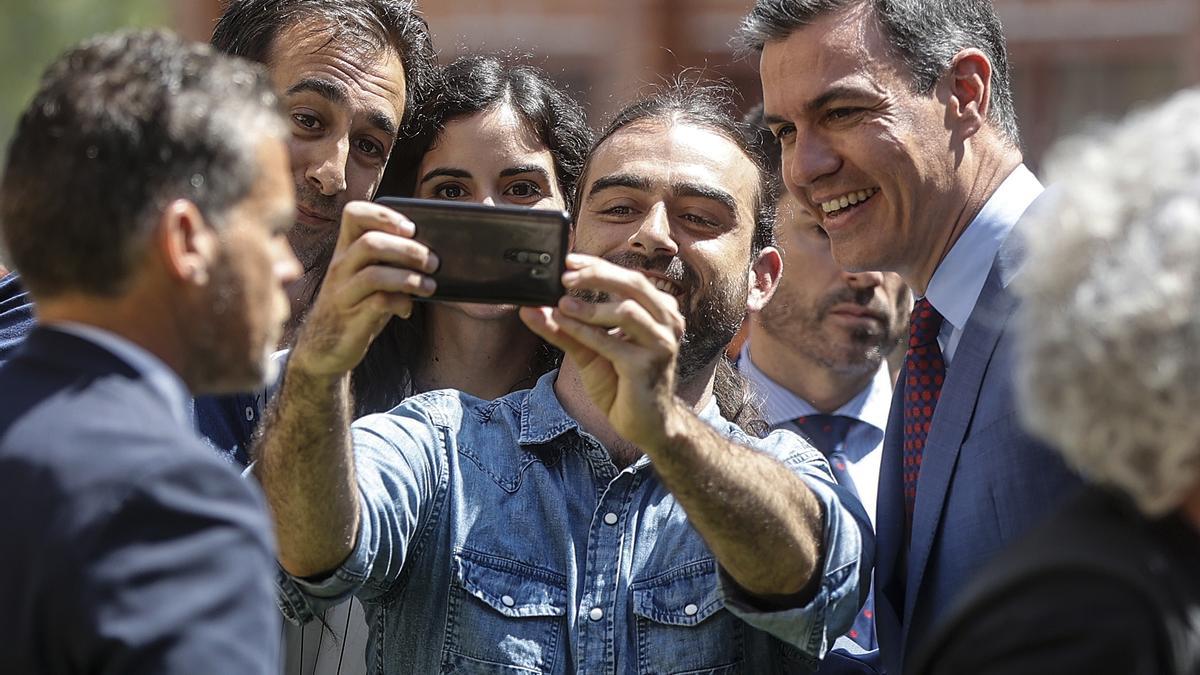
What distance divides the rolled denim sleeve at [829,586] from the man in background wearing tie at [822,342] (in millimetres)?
1408

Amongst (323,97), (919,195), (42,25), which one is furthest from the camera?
→ (42,25)

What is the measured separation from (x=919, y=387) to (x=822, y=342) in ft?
4.68

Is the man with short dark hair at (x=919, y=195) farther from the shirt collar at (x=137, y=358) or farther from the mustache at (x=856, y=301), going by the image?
the shirt collar at (x=137, y=358)

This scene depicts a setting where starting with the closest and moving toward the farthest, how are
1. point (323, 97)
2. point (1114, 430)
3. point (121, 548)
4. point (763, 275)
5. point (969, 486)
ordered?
point (121, 548)
point (1114, 430)
point (969, 486)
point (763, 275)
point (323, 97)

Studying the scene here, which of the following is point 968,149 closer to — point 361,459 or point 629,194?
point 629,194

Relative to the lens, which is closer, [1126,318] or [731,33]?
[1126,318]

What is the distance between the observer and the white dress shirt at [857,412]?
14.1 ft

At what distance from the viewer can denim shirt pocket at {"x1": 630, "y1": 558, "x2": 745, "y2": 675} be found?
2773 mm

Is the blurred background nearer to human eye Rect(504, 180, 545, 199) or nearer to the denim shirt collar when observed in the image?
human eye Rect(504, 180, 545, 199)

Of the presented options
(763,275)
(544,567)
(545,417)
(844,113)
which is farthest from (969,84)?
(544,567)

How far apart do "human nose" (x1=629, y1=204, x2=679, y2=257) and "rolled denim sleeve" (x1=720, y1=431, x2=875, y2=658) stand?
50 cm

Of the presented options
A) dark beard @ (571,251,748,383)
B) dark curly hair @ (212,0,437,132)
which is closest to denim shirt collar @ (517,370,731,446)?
dark beard @ (571,251,748,383)

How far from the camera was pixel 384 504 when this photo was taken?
2.73 m

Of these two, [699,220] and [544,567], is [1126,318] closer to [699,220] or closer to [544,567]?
[544,567]
